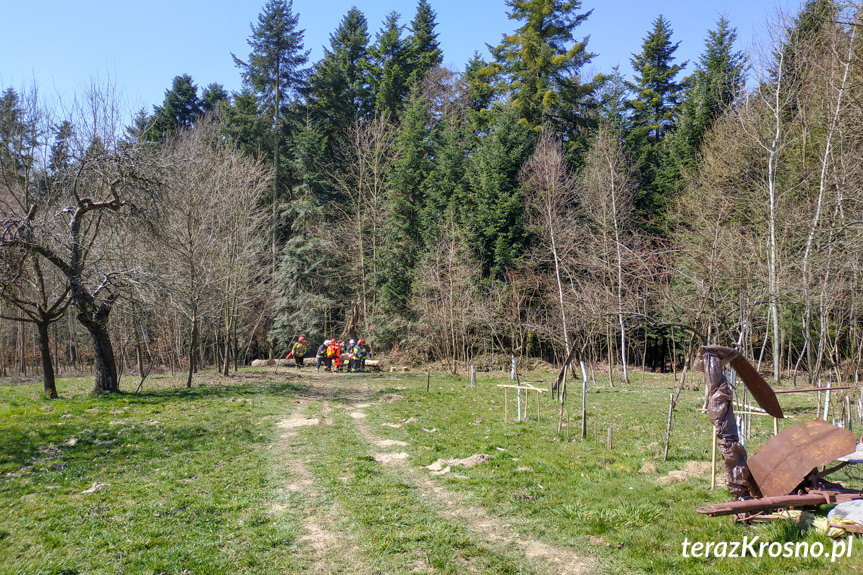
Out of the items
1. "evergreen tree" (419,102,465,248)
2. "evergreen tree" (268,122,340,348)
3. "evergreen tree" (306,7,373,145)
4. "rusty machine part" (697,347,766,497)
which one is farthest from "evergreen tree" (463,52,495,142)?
"rusty machine part" (697,347,766,497)

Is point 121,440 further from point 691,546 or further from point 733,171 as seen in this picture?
point 733,171

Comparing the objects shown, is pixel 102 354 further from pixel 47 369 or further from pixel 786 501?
pixel 786 501

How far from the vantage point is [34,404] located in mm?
14859

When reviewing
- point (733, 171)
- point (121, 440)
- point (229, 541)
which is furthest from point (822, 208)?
point (121, 440)

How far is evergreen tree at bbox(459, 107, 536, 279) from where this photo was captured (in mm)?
30812

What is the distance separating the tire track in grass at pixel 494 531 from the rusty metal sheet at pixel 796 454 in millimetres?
2273

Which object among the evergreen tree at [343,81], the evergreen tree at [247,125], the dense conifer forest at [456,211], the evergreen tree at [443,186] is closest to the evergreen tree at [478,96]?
the dense conifer forest at [456,211]

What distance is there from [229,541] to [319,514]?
1.29m

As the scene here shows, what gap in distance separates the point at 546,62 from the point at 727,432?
3459 cm

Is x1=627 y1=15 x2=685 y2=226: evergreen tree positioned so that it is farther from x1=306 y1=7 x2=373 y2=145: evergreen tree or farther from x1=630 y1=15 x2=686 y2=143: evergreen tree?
x1=306 y1=7 x2=373 y2=145: evergreen tree

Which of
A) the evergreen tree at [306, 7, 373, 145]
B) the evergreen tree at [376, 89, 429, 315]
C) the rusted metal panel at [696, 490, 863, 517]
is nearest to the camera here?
the rusted metal panel at [696, 490, 863, 517]

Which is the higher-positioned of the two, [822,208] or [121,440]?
[822,208]

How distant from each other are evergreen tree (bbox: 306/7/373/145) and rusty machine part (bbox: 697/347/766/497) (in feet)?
125

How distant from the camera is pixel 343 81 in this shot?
41938 mm
